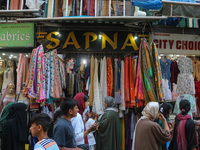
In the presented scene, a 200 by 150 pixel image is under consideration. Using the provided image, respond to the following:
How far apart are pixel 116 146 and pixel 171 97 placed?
2472mm

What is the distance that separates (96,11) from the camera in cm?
678

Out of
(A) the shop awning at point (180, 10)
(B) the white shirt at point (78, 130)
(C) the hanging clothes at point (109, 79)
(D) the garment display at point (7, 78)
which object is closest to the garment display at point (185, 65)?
(A) the shop awning at point (180, 10)

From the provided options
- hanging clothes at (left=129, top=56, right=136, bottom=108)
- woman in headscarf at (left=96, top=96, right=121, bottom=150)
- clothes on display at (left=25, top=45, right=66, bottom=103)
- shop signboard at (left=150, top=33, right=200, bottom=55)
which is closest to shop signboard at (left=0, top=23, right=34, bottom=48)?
clothes on display at (left=25, top=45, right=66, bottom=103)

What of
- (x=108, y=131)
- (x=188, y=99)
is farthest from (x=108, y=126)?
(x=188, y=99)

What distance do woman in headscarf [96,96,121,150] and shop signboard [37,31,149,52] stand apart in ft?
6.97

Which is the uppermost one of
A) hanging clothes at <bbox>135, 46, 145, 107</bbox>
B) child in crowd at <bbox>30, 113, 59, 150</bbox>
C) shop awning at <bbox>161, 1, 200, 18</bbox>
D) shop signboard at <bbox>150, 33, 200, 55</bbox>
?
shop awning at <bbox>161, 1, 200, 18</bbox>

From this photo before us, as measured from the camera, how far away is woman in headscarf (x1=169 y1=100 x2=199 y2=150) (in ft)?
15.9

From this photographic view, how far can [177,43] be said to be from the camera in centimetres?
757

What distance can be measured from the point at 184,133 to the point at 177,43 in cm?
353

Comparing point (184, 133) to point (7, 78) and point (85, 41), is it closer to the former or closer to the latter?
point (85, 41)

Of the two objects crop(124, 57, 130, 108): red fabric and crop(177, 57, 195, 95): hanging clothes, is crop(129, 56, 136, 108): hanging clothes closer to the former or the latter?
crop(124, 57, 130, 108): red fabric

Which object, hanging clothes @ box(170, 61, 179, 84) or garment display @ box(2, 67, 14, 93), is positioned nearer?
garment display @ box(2, 67, 14, 93)

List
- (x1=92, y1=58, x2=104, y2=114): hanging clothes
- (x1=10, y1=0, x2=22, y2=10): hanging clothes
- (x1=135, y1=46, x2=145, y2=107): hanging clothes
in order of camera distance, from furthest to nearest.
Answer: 1. (x1=10, y1=0, x2=22, y2=10): hanging clothes
2. (x1=92, y1=58, x2=104, y2=114): hanging clothes
3. (x1=135, y1=46, x2=145, y2=107): hanging clothes

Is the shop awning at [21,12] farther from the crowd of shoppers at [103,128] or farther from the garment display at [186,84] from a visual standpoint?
the garment display at [186,84]
